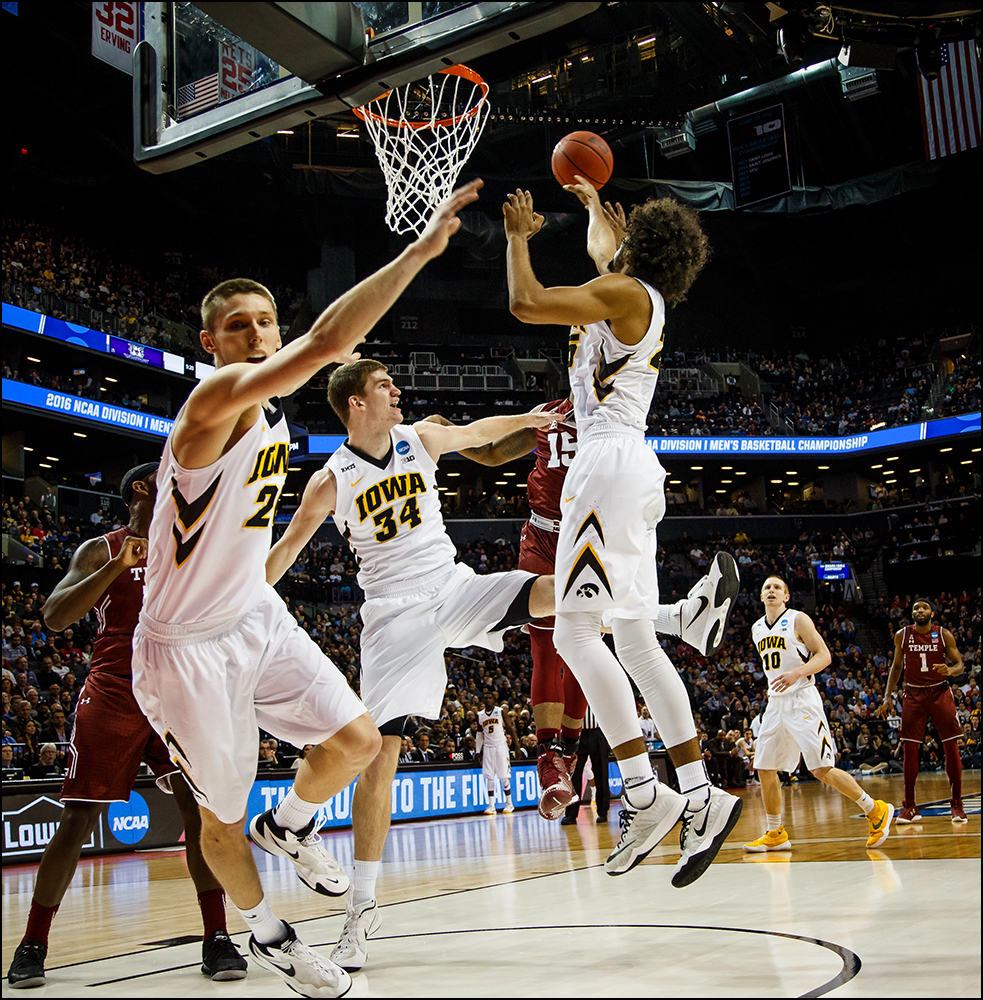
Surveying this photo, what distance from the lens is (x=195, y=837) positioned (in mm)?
5156

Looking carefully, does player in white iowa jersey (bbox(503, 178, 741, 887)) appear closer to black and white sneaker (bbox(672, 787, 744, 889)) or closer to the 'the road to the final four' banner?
black and white sneaker (bbox(672, 787, 744, 889))

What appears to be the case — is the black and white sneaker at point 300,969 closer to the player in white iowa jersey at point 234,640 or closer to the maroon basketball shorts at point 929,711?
→ the player in white iowa jersey at point 234,640

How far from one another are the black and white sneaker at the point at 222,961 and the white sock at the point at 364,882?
0.58 m

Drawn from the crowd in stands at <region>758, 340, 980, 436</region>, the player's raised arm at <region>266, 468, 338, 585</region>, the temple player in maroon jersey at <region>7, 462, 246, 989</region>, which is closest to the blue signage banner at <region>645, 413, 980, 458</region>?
the crowd in stands at <region>758, 340, 980, 436</region>

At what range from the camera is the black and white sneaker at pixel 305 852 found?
435cm

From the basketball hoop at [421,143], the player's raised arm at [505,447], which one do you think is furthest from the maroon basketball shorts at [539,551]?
the basketball hoop at [421,143]

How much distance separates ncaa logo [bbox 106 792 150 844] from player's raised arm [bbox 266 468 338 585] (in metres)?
8.28

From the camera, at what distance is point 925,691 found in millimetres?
11281

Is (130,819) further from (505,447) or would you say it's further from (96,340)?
(96,340)

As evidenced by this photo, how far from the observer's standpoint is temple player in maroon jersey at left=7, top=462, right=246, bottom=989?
15.7 ft

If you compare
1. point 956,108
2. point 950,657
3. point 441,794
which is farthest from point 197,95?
point 956,108

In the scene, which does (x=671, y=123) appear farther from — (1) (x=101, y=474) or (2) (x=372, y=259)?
(1) (x=101, y=474)

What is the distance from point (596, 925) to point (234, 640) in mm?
2847

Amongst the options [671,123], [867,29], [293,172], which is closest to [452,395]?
[293,172]
